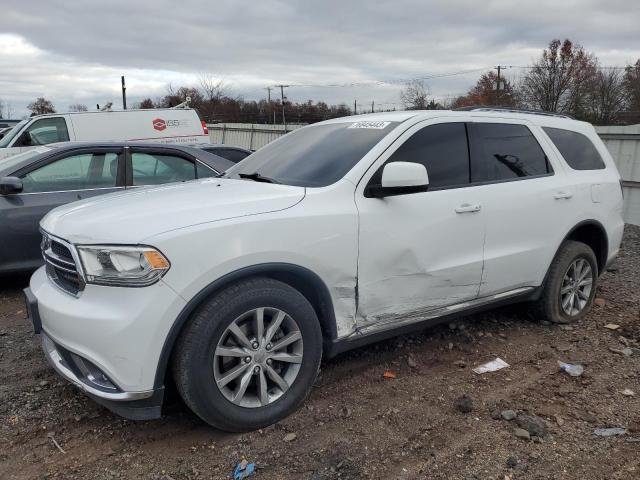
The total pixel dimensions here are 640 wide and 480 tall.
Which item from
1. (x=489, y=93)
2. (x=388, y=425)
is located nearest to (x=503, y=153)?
(x=388, y=425)

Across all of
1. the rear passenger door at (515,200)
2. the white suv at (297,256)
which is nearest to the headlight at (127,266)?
the white suv at (297,256)

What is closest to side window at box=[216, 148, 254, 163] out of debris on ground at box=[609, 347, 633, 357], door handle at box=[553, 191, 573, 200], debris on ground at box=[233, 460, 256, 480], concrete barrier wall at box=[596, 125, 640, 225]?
door handle at box=[553, 191, 573, 200]

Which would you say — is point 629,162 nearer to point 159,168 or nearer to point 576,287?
point 576,287

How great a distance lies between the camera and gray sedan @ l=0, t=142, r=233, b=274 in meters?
5.21

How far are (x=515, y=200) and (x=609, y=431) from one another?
1707 millimetres

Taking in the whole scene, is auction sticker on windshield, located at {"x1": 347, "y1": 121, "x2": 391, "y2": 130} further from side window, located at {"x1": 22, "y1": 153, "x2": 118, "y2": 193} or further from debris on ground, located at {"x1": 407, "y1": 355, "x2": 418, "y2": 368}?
side window, located at {"x1": 22, "y1": 153, "x2": 118, "y2": 193}

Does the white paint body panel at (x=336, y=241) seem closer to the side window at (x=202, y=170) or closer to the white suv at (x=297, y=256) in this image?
the white suv at (x=297, y=256)

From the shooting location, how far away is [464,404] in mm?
3357

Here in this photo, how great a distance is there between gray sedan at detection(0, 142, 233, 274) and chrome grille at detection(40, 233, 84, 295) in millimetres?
2312

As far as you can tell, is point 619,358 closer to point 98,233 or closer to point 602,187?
point 602,187

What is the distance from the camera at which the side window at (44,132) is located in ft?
35.9

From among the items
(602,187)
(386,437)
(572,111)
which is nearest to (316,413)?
(386,437)

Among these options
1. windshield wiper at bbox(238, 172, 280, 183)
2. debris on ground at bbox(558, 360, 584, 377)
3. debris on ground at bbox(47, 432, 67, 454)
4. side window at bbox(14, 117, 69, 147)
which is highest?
side window at bbox(14, 117, 69, 147)

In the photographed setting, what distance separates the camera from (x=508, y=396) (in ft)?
11.6
